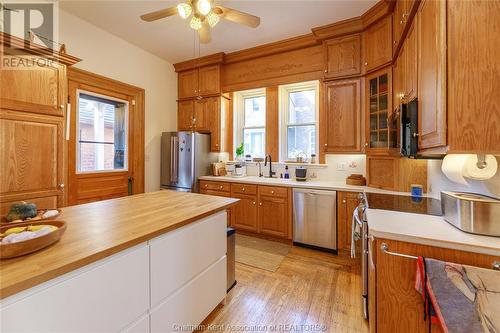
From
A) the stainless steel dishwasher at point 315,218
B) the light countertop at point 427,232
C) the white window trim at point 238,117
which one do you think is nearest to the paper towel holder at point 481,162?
the light countertop at point 427,232

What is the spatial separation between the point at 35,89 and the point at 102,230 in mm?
1872

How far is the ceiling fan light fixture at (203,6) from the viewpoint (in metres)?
1.78

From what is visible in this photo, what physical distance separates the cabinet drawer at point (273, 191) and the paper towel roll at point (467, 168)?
186 cm

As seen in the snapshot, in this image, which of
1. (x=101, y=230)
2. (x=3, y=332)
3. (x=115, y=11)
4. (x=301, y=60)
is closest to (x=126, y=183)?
(x=115, y=11)

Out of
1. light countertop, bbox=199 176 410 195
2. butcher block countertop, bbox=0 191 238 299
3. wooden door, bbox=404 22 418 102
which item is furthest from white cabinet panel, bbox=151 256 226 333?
wooden door, bbox=404 22 418 102

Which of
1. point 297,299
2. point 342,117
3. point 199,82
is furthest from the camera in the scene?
point 199,82

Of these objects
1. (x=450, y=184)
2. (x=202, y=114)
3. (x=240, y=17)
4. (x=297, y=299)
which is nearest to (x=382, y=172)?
(x=450, y=184)

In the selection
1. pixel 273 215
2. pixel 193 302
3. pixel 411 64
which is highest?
pixel 411 64

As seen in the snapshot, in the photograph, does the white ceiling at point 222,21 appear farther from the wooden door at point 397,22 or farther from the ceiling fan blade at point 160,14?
the ceiling fan blade at point 160,14

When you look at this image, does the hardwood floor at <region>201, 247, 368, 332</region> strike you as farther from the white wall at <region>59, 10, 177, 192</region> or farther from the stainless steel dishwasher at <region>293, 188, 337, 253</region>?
the white wall at <region>59, 10, 177, 192</region>

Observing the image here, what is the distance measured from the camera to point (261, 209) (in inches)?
129

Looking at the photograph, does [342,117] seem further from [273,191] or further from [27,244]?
[27,244]

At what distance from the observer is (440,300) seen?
1.01 meters

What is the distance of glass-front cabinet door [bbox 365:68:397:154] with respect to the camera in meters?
2.49
